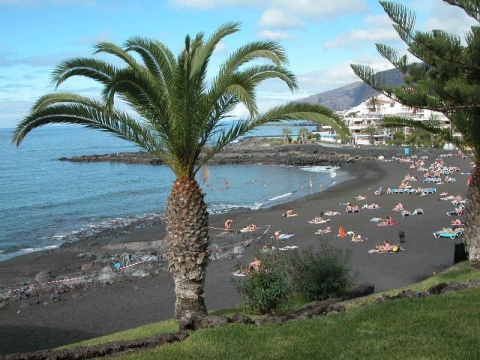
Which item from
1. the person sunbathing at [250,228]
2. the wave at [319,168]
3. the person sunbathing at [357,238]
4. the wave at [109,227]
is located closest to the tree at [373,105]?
the wave at [319,168]

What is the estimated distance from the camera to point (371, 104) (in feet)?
318

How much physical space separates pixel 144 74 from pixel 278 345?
17.0 ft

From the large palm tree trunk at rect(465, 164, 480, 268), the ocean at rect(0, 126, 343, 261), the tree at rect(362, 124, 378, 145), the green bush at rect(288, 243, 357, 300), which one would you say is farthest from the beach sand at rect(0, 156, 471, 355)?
the tree at rect(362, 124, 378, 145)

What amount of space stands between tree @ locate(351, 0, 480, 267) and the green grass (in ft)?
12.4

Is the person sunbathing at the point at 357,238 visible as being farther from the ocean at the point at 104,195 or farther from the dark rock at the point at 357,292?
the ocean at the point at 104,195

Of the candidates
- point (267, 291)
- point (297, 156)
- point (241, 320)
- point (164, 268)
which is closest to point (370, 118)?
point (297, 156)

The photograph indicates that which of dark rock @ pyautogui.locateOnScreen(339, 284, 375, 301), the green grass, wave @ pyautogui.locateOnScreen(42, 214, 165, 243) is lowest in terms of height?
wave @ pyautogui.locateOnScreen(42, 214, 165, 243)

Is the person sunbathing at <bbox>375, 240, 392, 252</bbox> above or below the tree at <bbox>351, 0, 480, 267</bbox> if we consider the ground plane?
below

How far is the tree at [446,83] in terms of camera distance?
8.41m

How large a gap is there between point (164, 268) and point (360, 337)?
1312cm

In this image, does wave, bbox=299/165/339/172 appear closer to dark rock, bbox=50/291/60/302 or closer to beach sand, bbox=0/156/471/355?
beach sand, bbox=0/156/471/355

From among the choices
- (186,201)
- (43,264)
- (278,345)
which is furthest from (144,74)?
(43,264)

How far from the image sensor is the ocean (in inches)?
1104

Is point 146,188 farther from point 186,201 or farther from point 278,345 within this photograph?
point 278,345
